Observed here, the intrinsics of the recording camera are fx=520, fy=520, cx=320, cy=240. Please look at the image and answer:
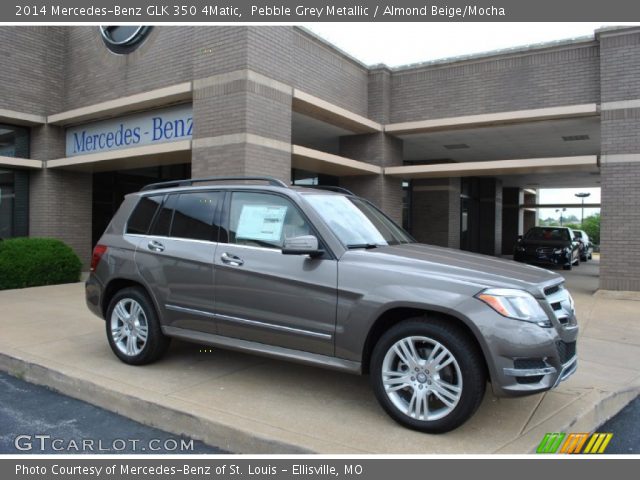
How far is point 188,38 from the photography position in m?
10.6

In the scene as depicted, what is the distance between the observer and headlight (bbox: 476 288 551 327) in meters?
3.48

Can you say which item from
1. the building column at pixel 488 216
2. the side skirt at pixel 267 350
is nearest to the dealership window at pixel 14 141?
the side skirt at pixel 267 350

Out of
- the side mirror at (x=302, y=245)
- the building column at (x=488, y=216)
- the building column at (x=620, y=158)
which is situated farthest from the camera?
the building column at (x=488, y=216)

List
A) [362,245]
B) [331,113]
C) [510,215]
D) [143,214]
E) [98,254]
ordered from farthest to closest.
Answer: [510,215], [331,113], [98,254], [143,214], [362,245]

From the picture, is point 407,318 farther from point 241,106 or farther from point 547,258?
point 547,258

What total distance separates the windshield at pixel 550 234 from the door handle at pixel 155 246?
15.8 meters

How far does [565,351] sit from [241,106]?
7.40 metres

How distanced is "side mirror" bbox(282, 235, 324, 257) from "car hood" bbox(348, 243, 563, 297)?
1.46 ft

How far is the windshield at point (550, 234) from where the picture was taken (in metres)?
18.0

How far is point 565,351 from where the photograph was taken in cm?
373

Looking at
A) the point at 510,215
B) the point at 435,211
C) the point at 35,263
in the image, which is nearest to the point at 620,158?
the point at 435,211

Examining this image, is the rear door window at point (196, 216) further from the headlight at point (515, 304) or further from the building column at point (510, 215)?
the building column at point (510, 215)

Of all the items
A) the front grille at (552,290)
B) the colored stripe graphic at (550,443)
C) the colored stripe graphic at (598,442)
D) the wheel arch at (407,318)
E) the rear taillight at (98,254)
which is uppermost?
the rear taillight at (98,254)

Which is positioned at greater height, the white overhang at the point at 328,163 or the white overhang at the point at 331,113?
the white overhang at the point at 331,113
